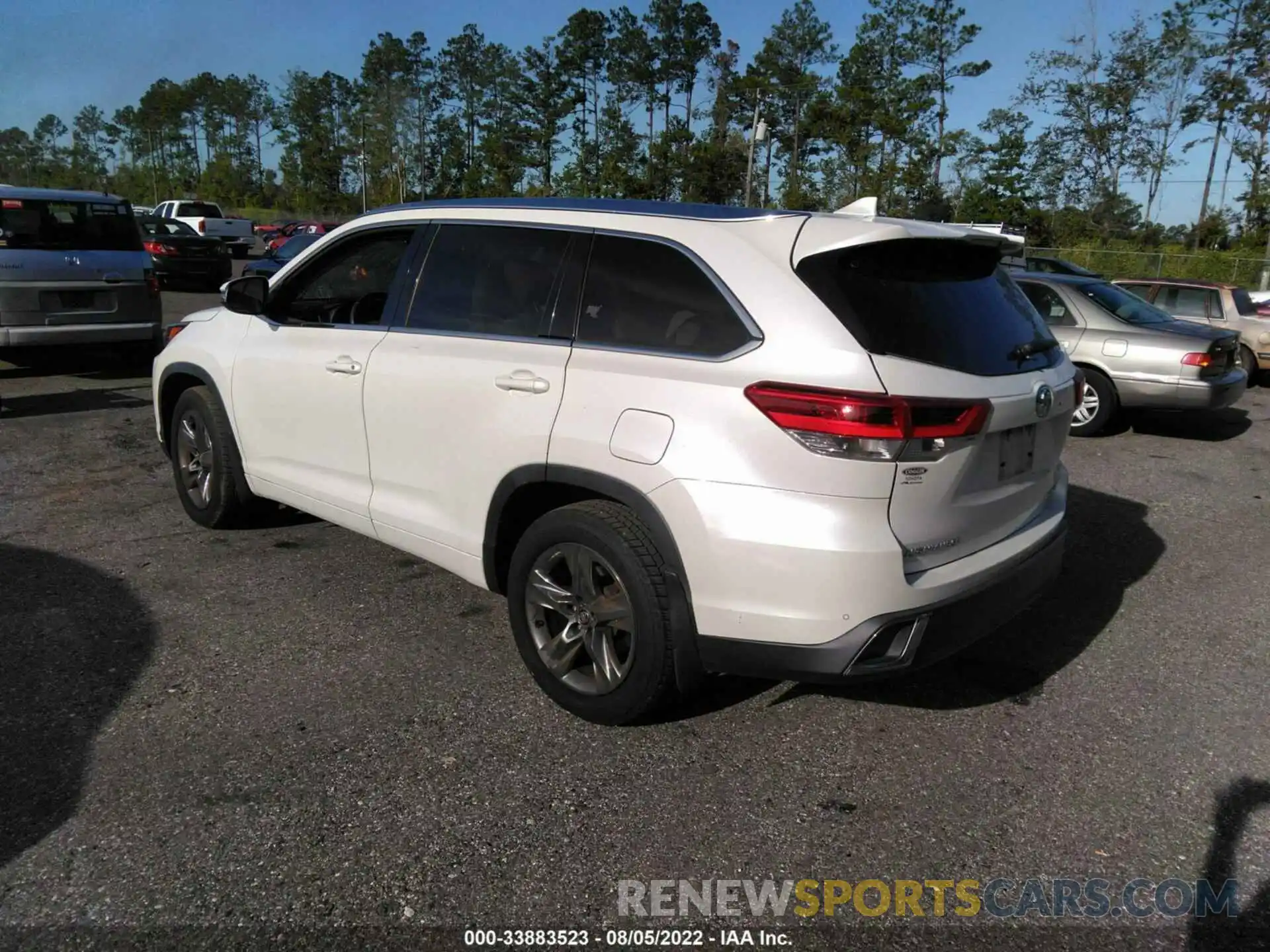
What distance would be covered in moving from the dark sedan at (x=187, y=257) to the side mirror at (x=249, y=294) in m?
17.8

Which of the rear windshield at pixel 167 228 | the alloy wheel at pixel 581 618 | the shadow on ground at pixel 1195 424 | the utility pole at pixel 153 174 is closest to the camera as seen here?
the alloy wheel at pixel 581 618

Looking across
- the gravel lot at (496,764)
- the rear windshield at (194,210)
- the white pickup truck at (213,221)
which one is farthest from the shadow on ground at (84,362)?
the rear windshield at (194,210)

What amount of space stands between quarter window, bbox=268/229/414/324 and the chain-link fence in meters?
28.2

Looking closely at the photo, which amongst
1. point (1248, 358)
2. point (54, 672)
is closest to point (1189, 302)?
point (1248, 358)

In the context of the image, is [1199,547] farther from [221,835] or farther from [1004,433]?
[221,835]

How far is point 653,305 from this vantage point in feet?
10.2

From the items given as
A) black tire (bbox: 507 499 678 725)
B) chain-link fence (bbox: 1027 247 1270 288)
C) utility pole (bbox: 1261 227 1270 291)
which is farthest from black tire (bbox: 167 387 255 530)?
utility pole (bbox: 1261 227 1270 291)

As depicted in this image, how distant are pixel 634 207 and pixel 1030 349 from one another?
1494 mm

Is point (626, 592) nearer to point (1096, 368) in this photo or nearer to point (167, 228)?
point (1096, 368)

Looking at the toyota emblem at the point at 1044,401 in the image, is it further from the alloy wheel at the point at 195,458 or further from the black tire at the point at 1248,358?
the black tire at the point at 1248,358

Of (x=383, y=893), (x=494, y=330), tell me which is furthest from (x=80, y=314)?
(x=383, y=893)

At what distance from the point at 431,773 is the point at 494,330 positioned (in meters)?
1.61

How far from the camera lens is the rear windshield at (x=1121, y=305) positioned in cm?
923

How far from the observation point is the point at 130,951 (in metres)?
2.22
